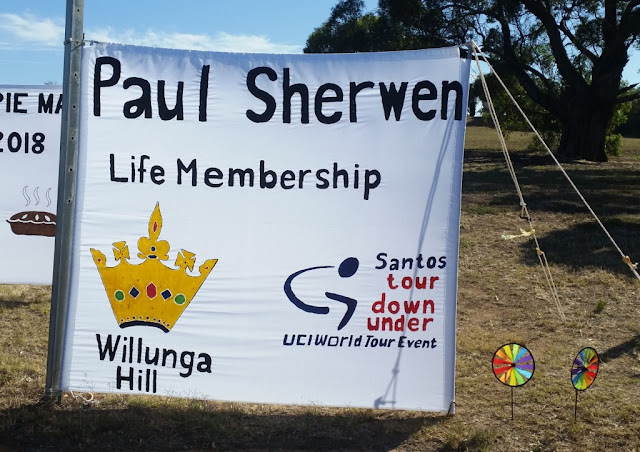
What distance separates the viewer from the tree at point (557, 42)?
2283cm

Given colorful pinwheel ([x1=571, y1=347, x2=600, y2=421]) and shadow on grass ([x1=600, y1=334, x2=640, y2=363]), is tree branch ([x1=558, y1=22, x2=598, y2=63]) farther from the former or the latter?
colorful pinwheel ([x1=571, y1=347, x2=600, y2=421])

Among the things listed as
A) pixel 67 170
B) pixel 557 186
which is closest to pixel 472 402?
pixel 67 170

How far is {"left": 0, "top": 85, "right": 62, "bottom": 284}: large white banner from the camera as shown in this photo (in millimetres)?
6711

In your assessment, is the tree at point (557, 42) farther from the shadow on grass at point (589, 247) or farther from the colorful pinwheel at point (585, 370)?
the colorful pinwheel at point (585, 370)

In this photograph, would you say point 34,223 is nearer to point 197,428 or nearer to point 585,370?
point 197,428

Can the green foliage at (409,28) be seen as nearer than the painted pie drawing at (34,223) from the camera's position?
No

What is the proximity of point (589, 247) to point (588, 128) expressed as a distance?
1603cm

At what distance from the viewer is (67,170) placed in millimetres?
4293

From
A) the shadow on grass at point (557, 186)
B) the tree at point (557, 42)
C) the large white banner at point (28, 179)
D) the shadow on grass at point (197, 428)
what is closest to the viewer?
the shadow on grass at point (197, 428)

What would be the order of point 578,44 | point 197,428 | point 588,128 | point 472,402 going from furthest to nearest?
point 588,128 < point 578,44 < point 472,402 < point 197,428

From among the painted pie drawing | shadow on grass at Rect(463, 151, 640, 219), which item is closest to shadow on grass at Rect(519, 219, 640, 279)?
shadow on grass at Rect(463, 151, 640, 219)

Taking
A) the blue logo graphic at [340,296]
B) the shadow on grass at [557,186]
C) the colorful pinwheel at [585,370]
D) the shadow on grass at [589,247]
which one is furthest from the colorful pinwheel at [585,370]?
the shadow on grass at [557,186]

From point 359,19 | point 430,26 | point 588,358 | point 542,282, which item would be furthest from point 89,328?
point 359,19

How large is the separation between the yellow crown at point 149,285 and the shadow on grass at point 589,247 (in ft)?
18.0
